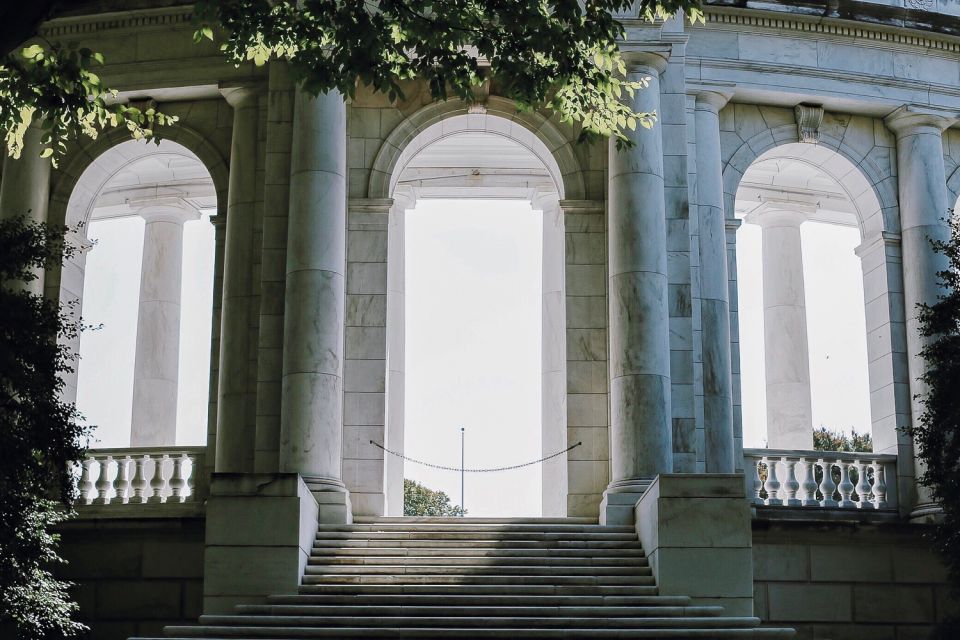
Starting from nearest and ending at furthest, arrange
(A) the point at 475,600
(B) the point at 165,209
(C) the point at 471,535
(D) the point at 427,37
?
(D) the point at 427,37
(A) the point at 475,600
(C) the point at 471,535
(B) the point at 165,209

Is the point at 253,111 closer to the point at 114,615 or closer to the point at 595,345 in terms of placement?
the point at 595,345

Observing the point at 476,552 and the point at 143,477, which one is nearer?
the point at 476,552

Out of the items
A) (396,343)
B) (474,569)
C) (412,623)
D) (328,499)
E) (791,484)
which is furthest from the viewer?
(396,343)

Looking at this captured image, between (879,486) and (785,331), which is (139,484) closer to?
(879,486)

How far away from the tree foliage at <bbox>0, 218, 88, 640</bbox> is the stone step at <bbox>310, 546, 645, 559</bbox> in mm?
6824

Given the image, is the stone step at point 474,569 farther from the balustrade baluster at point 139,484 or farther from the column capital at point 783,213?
the column capital at point 783,213

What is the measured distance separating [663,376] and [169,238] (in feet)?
81.9

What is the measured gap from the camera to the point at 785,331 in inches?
2265

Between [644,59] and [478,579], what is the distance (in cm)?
1702

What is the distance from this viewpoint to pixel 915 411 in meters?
46.3

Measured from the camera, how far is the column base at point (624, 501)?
1567 inches

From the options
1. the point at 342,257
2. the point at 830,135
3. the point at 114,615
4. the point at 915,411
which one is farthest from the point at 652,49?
the point at 114,615

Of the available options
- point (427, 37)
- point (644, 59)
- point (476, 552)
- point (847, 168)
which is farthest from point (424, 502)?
point (427, 37)

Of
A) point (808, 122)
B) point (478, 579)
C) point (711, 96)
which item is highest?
point (711, 96)
